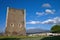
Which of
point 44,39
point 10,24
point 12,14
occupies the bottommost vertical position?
point 44,39

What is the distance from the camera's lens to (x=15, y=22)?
2136 cm

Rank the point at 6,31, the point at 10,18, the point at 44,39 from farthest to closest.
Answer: the point at 10,18, the point at 6,31, the point at 44,39

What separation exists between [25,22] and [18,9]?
2711mm

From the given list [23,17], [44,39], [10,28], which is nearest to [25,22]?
[23,17]

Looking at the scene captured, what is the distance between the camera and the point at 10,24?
67.4 ft

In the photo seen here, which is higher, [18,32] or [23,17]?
[23,17]

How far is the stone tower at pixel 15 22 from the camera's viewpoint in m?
20.1

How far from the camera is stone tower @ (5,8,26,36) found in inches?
793

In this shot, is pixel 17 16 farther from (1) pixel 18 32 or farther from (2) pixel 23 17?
(1) pixel 18 32

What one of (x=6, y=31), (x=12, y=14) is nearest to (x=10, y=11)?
(x=12, y=14)

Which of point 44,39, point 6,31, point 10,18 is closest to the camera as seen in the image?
point 44,39

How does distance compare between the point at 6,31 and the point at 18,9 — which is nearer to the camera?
the point at 6,31

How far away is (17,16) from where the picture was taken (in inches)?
858

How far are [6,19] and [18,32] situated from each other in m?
2.58
